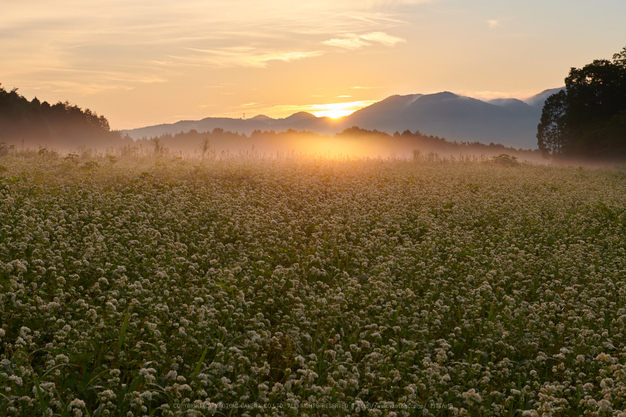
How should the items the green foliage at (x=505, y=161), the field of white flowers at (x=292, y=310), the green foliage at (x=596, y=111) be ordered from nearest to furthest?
the field of white flowers at (x=292, y=310)
the green foliage at (x=505, y=161)
the green foliage at (x=596, y=111)

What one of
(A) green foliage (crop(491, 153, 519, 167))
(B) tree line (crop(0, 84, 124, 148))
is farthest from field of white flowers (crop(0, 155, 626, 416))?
(B) tree line (crop(0, 84, 124, 148))

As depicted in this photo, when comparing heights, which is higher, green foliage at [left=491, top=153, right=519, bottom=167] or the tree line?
the tree line

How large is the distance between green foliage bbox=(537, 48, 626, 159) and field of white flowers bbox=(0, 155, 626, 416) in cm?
4059

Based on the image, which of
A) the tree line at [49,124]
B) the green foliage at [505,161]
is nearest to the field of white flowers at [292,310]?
the green foliage at [505,161]

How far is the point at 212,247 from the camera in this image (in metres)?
8.13

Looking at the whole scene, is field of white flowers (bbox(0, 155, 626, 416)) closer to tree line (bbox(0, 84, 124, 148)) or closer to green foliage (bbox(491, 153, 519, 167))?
green foliage (bbox(491, 153, 519, 167))

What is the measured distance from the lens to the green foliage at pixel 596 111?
44312mm

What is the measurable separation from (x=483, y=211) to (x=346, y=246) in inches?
250

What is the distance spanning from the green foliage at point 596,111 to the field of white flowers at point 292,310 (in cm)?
4059

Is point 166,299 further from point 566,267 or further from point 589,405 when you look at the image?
point 566,267

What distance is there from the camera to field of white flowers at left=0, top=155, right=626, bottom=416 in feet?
13.6

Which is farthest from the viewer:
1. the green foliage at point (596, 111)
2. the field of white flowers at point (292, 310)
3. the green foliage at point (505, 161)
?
the green foliage at point (596, 111)

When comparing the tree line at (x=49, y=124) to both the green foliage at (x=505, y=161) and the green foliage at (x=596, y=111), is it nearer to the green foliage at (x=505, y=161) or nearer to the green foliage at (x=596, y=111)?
the green foliage at (x=505, y=161)

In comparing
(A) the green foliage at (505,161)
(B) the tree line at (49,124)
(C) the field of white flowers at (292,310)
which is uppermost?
(B) the tree line at (49,124)
